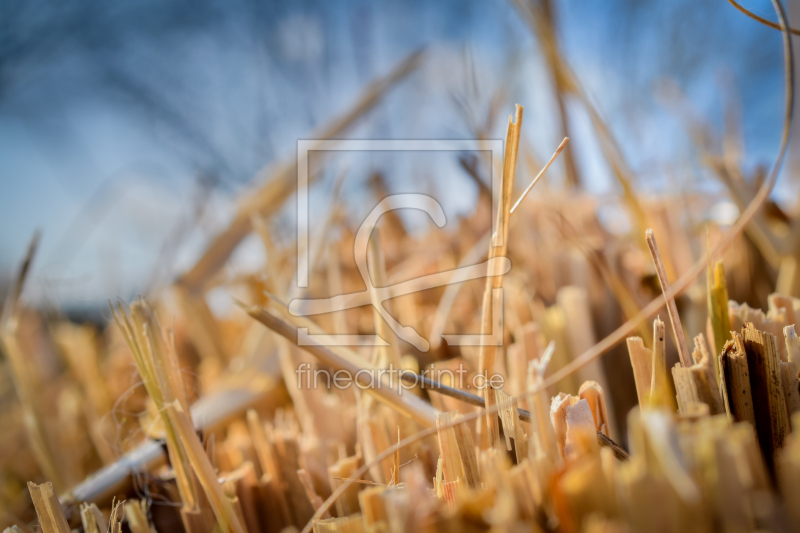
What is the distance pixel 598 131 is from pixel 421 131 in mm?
1529

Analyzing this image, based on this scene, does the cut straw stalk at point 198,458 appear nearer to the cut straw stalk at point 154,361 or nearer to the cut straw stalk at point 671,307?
the cut straw stalk at point 154,361

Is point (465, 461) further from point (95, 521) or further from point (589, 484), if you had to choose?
point (95, 521)

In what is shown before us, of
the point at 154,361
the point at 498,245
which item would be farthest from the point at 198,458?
the point at 498,245

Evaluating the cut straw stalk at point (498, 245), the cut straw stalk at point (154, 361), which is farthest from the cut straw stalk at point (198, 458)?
the cut straw stalk at point (498, 245)

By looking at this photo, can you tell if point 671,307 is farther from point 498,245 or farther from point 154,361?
point 154,361

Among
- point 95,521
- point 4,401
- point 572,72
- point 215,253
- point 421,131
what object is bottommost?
point 4,401

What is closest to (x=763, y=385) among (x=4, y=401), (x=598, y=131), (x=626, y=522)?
(x=626, y=522)

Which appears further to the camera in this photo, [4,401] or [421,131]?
[421,131]

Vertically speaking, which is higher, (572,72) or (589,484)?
(572,72)

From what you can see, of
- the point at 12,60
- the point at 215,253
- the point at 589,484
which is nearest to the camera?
the point at 589,484

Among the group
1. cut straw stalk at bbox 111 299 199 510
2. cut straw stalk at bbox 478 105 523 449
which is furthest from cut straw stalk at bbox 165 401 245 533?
cut straw stalk at bbox 478 105 523 449

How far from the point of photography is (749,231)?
455mm

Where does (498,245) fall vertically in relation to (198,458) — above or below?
above

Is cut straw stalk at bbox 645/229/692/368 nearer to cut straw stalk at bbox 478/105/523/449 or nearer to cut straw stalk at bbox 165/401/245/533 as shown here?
cut straw stalk at bbox 478/105/523/449
